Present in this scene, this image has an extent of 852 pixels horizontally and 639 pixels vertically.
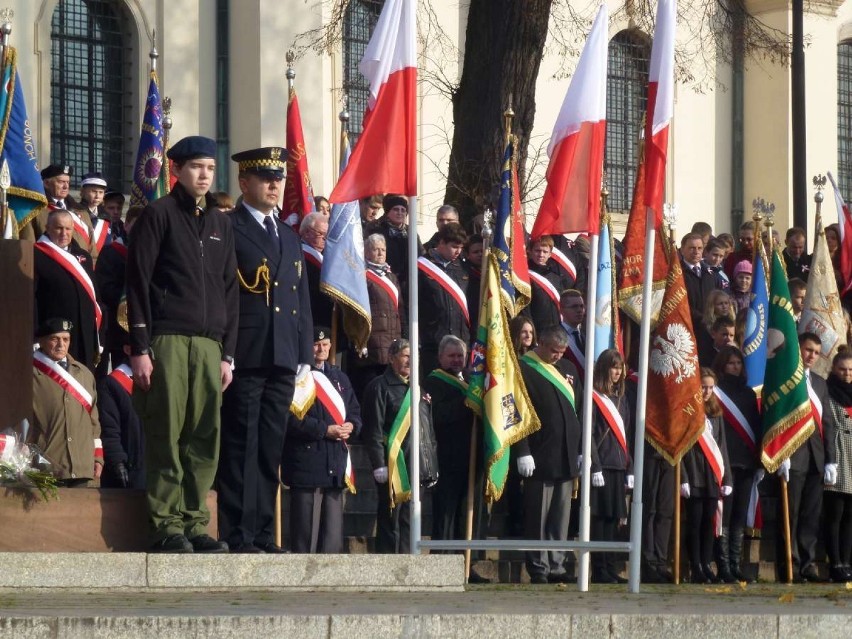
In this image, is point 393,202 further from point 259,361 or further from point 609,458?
point 259,361

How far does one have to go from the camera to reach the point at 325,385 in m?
13.2

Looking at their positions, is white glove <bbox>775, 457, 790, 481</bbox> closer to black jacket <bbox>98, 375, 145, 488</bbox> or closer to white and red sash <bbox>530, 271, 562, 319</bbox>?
white and red sash <bbox>530, 271, 562, 319</bbox>

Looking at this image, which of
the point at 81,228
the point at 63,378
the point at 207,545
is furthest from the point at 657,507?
the point at 207,545

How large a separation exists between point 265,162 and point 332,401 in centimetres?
294

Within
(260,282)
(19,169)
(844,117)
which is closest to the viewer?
(260,282)

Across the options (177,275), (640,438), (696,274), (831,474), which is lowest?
(831,474)

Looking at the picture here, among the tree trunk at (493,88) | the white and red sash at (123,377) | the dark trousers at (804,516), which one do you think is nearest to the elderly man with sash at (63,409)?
the white and red sash at (123,377)

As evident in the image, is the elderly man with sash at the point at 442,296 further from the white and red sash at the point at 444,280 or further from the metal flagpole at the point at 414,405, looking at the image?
the metal flagpole at the point at 414,405

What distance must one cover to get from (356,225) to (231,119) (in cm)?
990

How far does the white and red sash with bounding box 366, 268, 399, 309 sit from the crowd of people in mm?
18

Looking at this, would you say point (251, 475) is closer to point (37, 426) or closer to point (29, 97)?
point (37, 426)

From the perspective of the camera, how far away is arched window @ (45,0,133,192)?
23.7 metres

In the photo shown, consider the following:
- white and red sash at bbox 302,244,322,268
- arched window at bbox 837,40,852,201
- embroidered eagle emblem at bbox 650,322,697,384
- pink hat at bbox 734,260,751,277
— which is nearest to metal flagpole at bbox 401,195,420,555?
embroidered eagle emblem at bbox 650,322,697,384

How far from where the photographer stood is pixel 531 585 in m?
13.2
